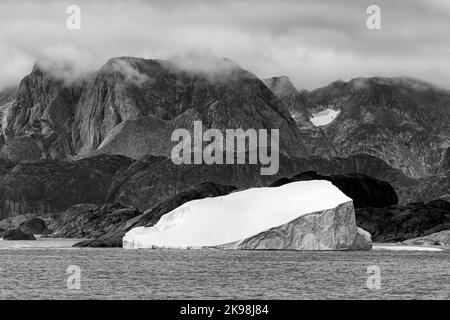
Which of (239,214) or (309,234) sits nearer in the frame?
(309,234)

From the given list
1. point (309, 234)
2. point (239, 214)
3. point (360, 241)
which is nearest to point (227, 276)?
point (239, 214)

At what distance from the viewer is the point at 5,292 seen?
96.8 metres

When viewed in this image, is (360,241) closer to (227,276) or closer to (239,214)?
(239,214)

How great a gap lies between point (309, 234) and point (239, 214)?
12222 mm

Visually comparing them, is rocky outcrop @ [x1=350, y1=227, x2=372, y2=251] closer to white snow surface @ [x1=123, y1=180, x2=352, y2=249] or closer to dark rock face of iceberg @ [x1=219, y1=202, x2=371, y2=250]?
dark rock face of iceberg @ [x1=219, y1=202, x2=371, y2=250]

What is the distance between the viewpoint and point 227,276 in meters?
119

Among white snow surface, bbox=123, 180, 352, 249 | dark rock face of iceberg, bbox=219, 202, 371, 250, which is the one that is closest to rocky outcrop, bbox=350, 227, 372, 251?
dark rock face of iceberg, bbox=219, 202, 371, 250

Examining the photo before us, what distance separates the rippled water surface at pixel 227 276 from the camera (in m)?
96.9

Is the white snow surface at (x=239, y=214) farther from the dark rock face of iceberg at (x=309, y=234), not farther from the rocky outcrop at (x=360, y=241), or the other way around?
the rocky outcrop at (x=360, y=241)

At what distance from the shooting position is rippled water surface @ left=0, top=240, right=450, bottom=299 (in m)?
96.9

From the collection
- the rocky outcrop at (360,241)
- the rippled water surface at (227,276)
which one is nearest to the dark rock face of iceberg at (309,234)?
the rippled water surface at (227,276)
